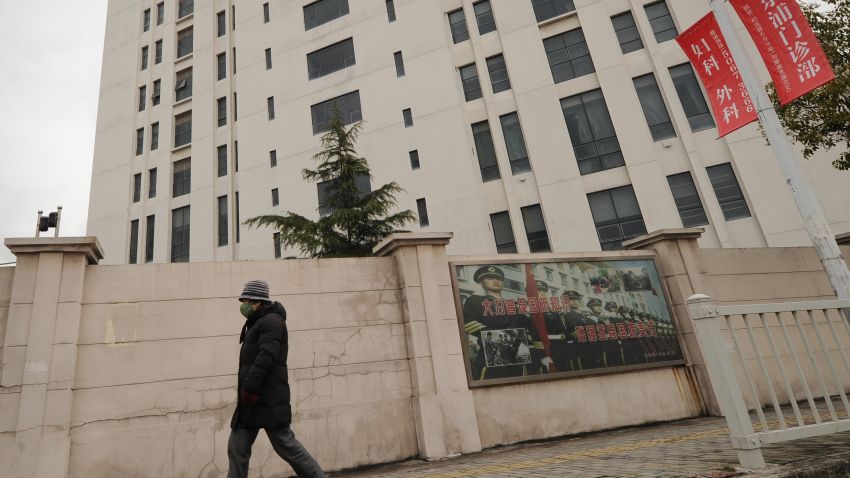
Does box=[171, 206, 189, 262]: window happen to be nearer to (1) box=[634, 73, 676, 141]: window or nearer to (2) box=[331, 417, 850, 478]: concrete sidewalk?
(2) box=[331, 417, 850, 478]: concrete sidewalk

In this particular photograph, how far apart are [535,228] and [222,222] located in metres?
14.5

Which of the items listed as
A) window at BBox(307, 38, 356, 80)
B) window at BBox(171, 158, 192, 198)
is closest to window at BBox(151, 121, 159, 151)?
window at BBox(171, 158, 192, 198)

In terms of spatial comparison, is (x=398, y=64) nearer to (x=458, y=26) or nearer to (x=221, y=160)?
(x=458, y=26)

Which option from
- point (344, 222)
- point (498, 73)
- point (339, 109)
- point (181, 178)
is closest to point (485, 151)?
point (498, 73)

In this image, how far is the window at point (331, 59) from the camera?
21.0 meters

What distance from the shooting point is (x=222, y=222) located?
21891mm

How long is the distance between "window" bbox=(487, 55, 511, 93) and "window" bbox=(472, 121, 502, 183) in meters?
1.61

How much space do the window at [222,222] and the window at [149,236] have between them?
3708 millimetres

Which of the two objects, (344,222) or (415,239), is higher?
(344,222)

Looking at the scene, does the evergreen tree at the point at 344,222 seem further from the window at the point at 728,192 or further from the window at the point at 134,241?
the window at the point at 134,241

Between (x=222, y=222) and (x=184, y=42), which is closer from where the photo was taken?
(x=222, y=222)

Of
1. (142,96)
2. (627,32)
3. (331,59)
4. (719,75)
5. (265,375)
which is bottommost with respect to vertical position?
(265,375)

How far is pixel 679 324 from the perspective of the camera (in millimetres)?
7918

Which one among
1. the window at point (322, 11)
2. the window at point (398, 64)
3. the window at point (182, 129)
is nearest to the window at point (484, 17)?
the window at point (398, 64)
